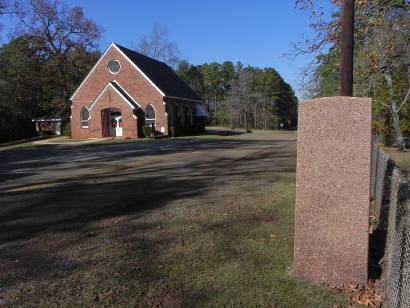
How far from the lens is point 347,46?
4629 millimetres

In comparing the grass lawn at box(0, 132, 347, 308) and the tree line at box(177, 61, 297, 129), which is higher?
the tree line at box(177, 61, 297, 129)

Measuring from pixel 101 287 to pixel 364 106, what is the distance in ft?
10.8

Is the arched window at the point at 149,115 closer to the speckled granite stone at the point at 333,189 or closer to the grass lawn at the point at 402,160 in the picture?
the grass lawn at the point at 402,160

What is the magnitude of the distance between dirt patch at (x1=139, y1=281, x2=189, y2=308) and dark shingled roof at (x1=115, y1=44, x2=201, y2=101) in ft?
121

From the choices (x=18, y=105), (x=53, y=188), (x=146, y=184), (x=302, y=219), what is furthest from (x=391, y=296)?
(x=18, y=105)

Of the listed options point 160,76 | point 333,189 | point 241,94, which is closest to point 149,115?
point 160,76

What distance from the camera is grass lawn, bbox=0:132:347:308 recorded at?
378cm

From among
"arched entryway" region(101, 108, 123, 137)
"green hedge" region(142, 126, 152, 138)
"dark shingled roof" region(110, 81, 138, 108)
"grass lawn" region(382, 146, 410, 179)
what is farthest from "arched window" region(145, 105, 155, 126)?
"grass lawn" region(382, 146, 410, 179)

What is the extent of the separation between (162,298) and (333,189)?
2064mm

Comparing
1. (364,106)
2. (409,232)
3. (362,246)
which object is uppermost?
(364,106)

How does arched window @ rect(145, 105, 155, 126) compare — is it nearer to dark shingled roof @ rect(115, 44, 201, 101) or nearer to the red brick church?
the red brick church

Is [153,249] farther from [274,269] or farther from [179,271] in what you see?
[274,269]

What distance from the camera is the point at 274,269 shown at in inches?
173

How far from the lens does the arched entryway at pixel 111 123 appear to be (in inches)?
1522
